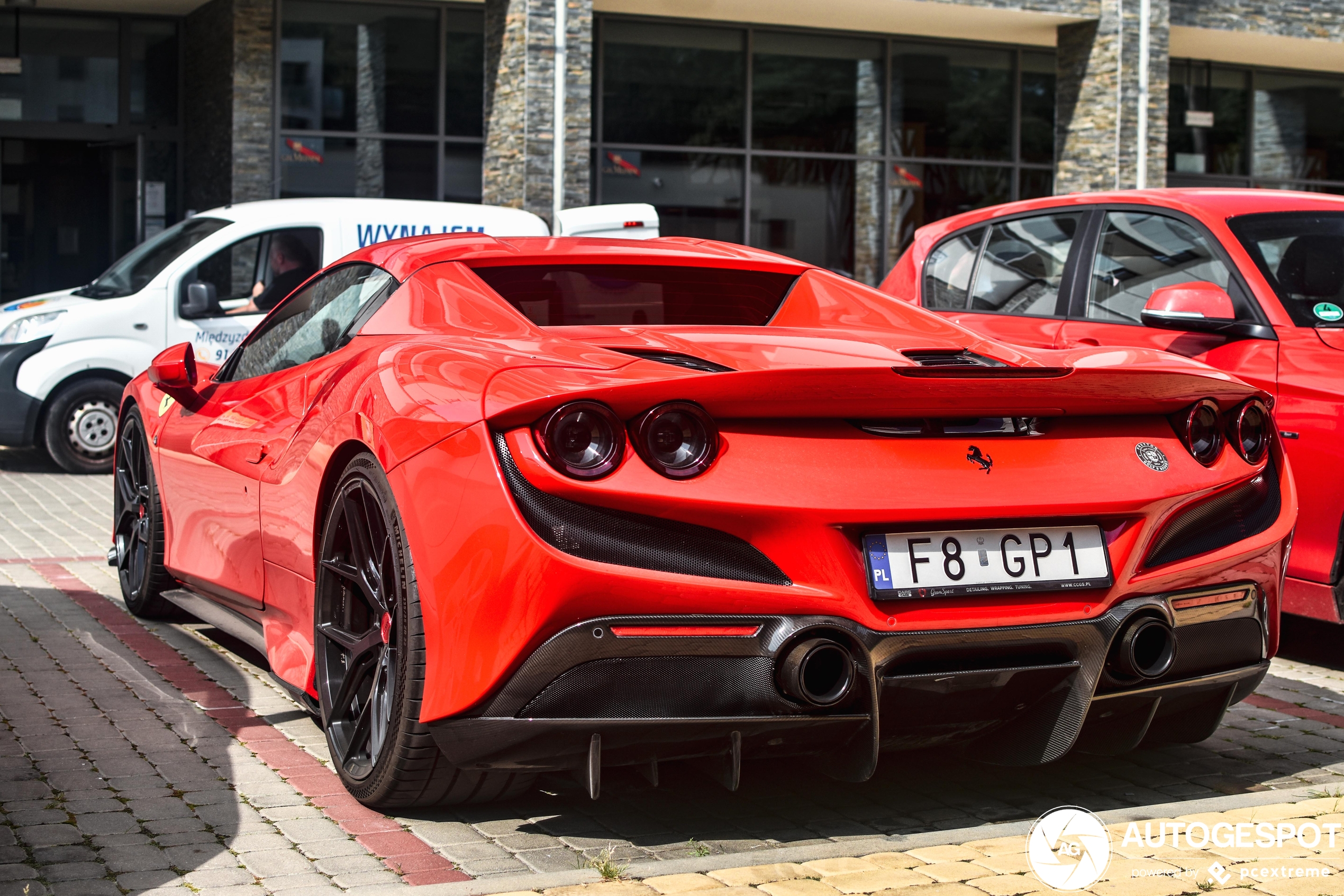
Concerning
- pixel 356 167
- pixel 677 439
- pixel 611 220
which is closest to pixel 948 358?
pixel 677 439

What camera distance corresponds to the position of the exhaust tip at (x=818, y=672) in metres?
3.12

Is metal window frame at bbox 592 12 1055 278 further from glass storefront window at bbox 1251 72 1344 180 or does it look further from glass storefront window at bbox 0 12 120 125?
glass storefront window at bbox 0 12 120 125

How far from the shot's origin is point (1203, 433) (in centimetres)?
368

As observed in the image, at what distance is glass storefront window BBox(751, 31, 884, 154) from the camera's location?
21516 millimetres

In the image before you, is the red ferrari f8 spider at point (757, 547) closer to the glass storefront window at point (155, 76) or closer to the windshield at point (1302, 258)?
the windshield at point (1302, 258)

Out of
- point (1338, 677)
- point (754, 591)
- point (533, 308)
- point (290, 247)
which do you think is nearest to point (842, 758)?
point (754, 591)

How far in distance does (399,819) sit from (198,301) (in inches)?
325

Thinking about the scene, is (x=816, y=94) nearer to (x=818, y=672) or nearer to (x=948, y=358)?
(x=948, y=358)

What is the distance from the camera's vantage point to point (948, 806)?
12.7ft

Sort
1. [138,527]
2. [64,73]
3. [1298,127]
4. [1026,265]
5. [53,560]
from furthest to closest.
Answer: [1298,127] → [64,73] → [53,560] → [1026,265] → [138,527]

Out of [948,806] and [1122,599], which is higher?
[1122,599]

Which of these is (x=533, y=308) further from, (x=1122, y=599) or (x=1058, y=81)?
(x=1058, y=81)

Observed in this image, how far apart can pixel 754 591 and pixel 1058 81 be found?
20619mm

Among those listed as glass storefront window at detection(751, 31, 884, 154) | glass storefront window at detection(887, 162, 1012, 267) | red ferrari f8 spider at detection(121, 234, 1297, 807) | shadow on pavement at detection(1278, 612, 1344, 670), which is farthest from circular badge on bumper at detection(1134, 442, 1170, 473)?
glass storefront window at detection(887, 162, 1012, 267)
